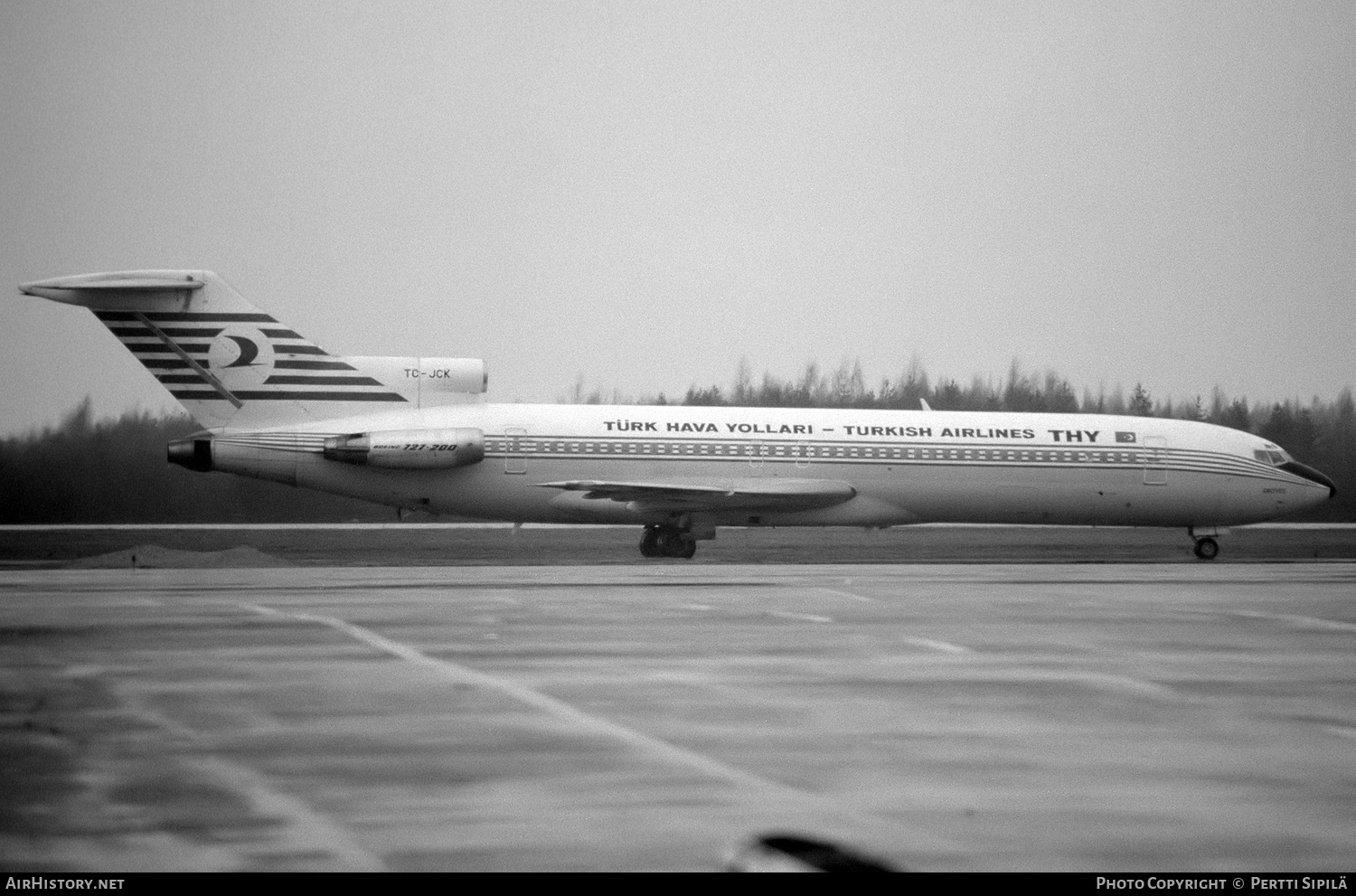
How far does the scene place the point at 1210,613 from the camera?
14.2 m

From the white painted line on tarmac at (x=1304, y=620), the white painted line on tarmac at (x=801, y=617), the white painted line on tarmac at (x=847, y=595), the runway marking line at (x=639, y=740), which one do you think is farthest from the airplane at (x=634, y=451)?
the runway marking line at (x=639, y=740)

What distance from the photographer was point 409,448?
91.6ft

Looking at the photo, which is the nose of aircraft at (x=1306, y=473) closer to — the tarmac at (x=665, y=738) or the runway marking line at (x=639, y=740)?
the tarmac at (x=665, y=738)

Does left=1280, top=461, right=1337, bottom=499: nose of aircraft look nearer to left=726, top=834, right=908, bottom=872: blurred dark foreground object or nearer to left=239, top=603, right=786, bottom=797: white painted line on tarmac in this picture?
left=239, top=603, right=786, bottom=797: white painted line on tarmac

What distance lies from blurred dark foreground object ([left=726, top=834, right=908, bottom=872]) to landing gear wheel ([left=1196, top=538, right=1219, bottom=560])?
2823cm

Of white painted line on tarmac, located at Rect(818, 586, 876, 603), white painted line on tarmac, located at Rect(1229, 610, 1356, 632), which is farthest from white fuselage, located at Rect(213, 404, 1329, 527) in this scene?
white painted line on tarmac, located at Rect(1229, 610, 1356, 632)

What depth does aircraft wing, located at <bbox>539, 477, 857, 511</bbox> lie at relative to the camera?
28078 mm

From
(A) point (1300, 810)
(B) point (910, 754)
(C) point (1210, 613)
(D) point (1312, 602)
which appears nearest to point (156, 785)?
(B) point (910, 754)

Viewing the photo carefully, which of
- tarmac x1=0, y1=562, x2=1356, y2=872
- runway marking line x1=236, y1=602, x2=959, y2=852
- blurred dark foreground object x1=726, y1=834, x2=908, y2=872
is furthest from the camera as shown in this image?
runway marking line x1=236, y1=602, x2=959, y2=852

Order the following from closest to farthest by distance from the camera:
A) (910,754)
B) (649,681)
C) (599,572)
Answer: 1. (910,754)
2. (649,681)
3. (599,572)

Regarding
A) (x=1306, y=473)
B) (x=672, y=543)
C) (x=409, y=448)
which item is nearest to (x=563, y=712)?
(x=409, y=448)

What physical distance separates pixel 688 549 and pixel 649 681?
20.0 meters

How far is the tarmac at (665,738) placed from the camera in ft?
17.4

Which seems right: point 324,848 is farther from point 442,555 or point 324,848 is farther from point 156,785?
point 442,555
